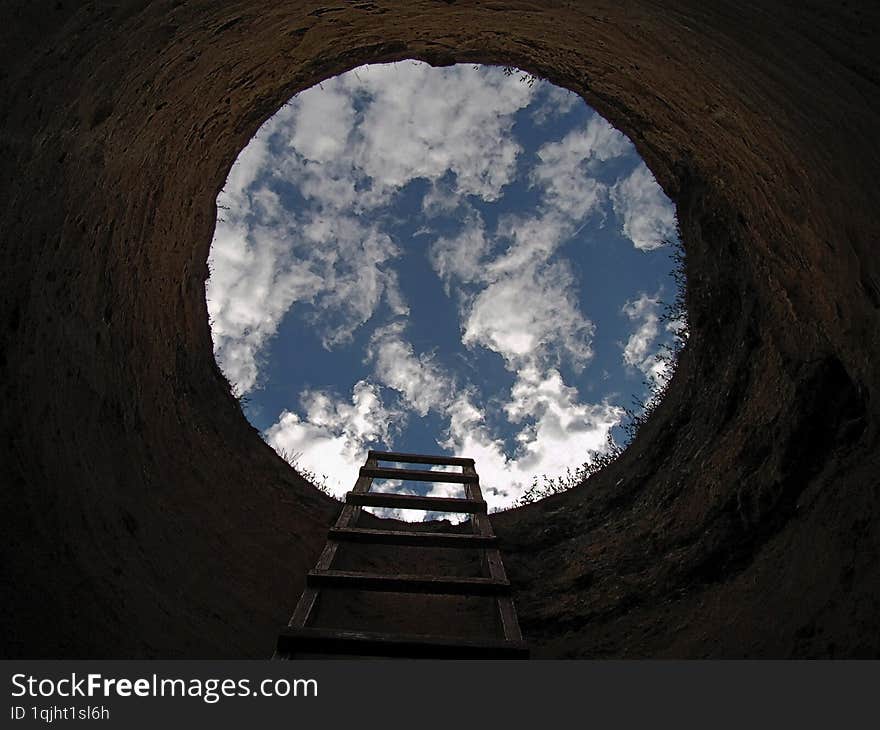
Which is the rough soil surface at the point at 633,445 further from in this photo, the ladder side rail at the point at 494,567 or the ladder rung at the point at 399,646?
the ladder rung at the point at 399,646

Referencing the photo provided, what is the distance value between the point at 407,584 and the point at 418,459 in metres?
2.47

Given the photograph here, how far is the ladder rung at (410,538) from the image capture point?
420cm

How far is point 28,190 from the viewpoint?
91.7 inches

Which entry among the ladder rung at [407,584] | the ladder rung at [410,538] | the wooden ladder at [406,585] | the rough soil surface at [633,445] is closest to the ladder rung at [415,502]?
the wooden ladder at [406,585]

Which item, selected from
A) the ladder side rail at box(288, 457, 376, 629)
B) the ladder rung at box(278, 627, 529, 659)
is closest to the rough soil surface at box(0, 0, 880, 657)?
the ladder side rail at box(288, 457, 376, 629)

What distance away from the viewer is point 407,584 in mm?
3537

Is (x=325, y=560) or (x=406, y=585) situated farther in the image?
(x=325, y=560)

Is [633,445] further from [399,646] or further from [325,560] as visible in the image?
[399,646]

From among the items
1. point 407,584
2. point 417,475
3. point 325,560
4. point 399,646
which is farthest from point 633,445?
point 399,646

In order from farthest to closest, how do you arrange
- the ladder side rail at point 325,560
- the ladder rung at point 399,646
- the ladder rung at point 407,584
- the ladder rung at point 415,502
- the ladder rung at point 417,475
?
the ladder rung at point 417,475 < the ladder rung at point 415,502 < the ladder rung at point 407,584 < the ladder side rail at point 325,560 < the ladder rung at point 399,646

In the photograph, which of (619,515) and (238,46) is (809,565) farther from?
(238,46)

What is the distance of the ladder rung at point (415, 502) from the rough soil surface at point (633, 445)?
1.27 feet

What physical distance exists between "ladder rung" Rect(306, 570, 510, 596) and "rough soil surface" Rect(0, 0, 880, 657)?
1.74ft
